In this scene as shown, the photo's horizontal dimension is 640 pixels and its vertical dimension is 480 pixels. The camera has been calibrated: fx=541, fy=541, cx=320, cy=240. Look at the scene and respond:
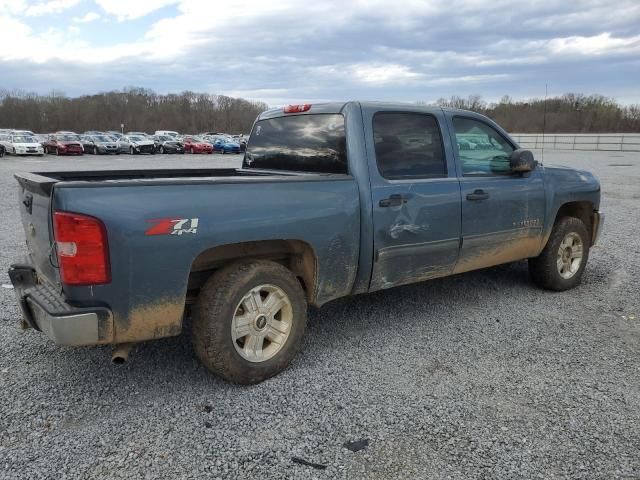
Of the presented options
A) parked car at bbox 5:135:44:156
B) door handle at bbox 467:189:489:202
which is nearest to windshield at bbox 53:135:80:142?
parked car at bbox 5:135:44:156

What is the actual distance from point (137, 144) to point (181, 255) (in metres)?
42.9

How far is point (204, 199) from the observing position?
3.19 metres

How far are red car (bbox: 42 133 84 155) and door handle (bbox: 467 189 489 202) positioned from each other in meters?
40.1

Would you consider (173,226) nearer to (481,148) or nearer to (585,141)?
(481,148)

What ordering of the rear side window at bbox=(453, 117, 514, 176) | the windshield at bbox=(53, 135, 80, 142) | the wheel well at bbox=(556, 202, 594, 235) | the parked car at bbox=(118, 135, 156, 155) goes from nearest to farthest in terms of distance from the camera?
the rear side window at bbox=(453, 117, 514, 176)
the wheel well at bbox=(556, 202, 594, 235)
the windshield at bbox=(53, 135, 80, 142)
the parked car at bbox=(118, 135, 156, 155)

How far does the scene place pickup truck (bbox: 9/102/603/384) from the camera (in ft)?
9.68

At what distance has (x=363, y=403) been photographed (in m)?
3.40

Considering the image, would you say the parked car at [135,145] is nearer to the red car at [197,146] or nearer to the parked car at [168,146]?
the parked car at [168,146]

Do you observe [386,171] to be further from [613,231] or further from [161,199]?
[613,231]

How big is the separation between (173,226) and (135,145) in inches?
1686

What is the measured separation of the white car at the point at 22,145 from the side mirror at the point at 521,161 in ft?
127

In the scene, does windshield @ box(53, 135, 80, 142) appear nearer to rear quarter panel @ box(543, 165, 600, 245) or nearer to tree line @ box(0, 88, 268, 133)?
rear quarter panel @ box(543, 165, 600, 245)

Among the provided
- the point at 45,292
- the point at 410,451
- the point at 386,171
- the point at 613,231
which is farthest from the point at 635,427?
the point at 613,231

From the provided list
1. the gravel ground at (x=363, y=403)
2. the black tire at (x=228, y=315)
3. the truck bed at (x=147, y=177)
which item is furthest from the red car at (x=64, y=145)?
the black tire at (x=228, y=315)
